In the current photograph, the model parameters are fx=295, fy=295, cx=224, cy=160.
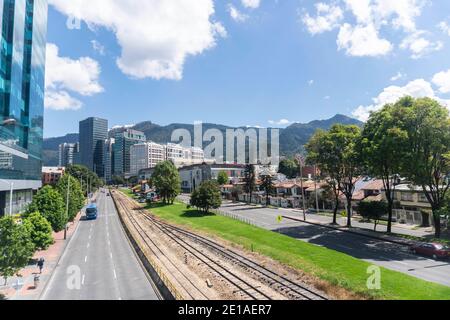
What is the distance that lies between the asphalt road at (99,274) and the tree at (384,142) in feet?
103

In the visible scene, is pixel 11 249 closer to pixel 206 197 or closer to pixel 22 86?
pixel 206 197

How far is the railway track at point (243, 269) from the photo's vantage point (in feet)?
65.9

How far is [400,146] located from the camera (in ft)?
117

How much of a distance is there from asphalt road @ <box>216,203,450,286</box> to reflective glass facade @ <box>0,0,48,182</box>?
147 ft

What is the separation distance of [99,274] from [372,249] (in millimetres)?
29069

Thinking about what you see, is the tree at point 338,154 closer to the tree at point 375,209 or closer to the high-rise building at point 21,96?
the tree at point 375,209

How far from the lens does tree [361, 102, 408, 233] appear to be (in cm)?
3569

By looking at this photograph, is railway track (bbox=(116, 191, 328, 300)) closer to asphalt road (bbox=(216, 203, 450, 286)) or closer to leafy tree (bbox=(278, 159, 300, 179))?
asphalt road (bbox=(216, 203, 450, 286))

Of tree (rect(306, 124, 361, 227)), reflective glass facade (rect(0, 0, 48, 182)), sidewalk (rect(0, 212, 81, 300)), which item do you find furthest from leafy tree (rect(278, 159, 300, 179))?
sidewalk (rect(0, 212, 81, 300))

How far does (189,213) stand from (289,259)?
38375mm

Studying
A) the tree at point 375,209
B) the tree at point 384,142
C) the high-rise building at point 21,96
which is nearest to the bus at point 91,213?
the high-rise building at point 21,96

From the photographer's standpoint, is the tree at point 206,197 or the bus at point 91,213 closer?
the bus at point 91,213
